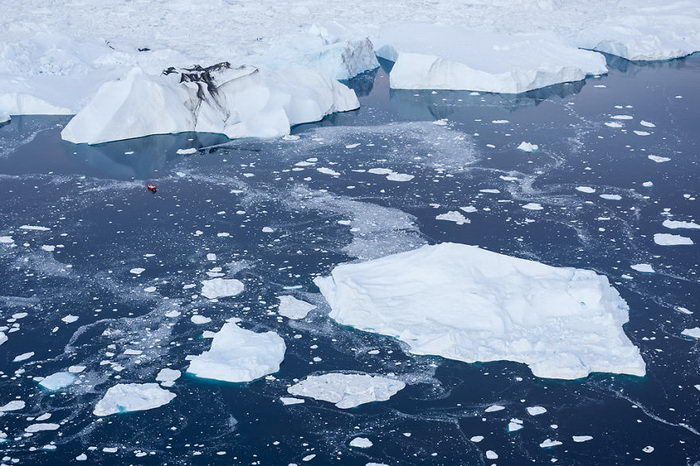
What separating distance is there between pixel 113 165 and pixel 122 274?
2.44 m

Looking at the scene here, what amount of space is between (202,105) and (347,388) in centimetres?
515

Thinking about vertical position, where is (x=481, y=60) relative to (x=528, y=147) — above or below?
above

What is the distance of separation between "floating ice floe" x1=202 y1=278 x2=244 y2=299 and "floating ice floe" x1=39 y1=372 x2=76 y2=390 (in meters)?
1.12

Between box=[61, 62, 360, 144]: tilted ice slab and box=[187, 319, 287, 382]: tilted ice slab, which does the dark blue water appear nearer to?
box=[187, 319, 287, 382]: tilted ice slab

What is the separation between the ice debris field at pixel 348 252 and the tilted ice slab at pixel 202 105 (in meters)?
0.02

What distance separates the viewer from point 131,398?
4711 millimetres

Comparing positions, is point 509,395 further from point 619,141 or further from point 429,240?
point 619,141

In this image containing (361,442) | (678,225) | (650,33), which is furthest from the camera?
(650,33)

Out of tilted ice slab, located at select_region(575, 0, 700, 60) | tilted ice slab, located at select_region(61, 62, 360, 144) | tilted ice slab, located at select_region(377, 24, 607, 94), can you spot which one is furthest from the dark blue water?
tilted ice slab, located at select_region(575, 0, 700, 60)

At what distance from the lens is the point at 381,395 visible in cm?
475

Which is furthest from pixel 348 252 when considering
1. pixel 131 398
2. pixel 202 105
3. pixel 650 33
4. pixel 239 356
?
pixel 650 33

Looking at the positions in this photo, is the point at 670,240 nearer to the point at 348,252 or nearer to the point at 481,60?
the point at 348,252

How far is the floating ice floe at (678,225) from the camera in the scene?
22.5 ft

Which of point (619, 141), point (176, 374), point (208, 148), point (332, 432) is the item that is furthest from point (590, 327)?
point (208, 148)
